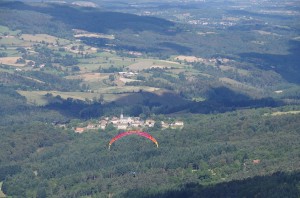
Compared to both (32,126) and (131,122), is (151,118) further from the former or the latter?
(32,126)

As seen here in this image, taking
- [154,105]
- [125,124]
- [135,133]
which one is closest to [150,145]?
[135,133]

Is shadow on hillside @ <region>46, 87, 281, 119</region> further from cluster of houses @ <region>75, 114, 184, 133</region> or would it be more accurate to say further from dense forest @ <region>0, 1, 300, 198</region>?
cluster of houses @ <region>75, 114, 184, 133</region>

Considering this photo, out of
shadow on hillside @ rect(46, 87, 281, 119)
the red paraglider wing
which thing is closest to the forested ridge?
the red paraglider wing

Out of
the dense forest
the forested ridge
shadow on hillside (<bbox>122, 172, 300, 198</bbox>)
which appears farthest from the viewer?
the forested ridge

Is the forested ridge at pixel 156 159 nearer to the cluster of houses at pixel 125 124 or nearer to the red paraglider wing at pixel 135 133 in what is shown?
the red paraglider wing at pixel 135 133

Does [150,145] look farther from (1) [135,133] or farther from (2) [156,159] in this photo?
(2) [156,159]

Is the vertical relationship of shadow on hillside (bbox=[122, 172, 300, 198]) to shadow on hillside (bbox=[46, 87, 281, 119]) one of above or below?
above

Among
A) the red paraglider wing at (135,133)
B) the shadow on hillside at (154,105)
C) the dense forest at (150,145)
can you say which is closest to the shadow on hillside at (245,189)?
the dense forest at (150,145)
